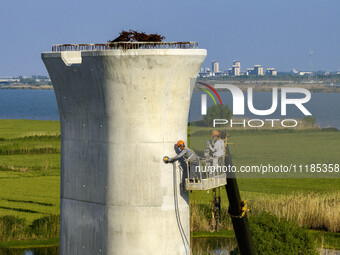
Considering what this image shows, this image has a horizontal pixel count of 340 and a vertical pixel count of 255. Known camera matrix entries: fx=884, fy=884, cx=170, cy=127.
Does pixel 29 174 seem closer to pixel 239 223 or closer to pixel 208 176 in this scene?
pixel 239 223

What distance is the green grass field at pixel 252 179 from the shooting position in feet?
112

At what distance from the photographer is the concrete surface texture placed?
19516 mm

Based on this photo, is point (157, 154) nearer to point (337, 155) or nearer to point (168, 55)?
point (168, 55)

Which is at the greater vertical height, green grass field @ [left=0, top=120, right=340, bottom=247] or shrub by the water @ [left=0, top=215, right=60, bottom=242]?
green grass field @ [left=0, top=120, right=340, bottom=247]

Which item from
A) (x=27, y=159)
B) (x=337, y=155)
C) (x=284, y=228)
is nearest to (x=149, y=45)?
(x=284, y=228)

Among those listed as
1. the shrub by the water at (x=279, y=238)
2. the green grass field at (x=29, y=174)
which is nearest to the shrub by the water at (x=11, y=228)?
the green grass field at (x=29, y=174)

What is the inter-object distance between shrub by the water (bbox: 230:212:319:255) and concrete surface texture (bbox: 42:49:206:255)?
18.3 feet

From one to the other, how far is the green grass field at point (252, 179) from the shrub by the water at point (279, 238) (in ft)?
14.5

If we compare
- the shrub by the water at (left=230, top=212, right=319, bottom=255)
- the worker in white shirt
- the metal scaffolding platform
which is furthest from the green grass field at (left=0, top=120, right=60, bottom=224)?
the worker in white shirt

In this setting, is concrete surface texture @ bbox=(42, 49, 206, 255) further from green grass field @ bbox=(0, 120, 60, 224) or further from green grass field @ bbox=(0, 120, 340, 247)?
green grass field @ bbox=(0, 120, 60, 224)

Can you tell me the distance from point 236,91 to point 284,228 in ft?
14.4

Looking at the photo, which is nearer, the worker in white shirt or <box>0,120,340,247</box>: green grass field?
the worker in white shirt

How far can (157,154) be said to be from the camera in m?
19.8

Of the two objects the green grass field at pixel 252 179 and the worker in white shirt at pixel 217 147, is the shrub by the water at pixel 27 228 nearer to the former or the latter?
the green grass field at pixel 252 179
